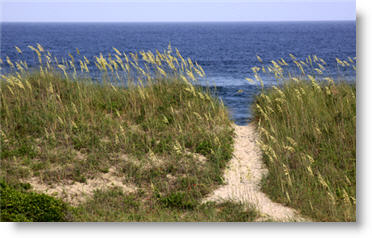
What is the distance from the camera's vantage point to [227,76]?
20188 millimetres

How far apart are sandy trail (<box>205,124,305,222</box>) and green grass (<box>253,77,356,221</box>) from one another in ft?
0.44

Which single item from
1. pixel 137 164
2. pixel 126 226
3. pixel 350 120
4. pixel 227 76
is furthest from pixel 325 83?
pixel 227 76

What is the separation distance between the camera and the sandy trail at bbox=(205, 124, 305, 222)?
5.10 metres

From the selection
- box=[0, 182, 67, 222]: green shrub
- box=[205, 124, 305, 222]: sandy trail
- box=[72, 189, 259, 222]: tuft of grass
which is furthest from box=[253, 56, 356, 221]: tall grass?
box=[0, 182, 67, 222]: green shrub

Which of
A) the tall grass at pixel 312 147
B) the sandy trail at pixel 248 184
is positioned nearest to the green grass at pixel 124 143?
the sandy trail at pixel 248 184

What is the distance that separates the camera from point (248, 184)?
230 inches

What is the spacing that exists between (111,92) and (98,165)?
2.08 m

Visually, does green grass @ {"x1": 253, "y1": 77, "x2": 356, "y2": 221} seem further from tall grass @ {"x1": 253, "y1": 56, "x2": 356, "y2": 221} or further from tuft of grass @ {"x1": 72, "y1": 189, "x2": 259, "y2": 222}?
tuft of grass @ {"x1": 72, "y1": 189, "x2": 259, "y2": 222}

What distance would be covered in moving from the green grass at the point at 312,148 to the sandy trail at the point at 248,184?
0.13 meters

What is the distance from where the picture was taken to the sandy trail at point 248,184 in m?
5.10

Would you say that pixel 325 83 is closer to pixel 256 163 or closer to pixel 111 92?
pixel 256 163

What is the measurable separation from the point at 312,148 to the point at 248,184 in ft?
3.87

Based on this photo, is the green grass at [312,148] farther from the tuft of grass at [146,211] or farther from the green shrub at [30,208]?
the green shrub at [30,208]
